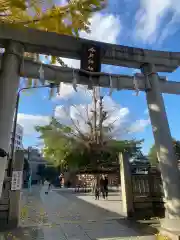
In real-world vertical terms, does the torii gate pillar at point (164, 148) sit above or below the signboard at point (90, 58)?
below

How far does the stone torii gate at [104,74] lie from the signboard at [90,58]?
0.14 metres

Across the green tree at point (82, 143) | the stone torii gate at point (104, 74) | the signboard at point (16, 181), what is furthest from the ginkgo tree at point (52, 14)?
the green tree at point (82, 143)

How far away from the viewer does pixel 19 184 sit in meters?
7.42

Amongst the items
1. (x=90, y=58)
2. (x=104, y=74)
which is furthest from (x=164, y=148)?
(x=90, y=58)

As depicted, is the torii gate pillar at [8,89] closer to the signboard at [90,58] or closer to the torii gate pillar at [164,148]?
the signboard at [90,58]

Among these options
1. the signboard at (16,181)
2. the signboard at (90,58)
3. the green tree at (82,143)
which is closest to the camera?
the signboard at (90,58)

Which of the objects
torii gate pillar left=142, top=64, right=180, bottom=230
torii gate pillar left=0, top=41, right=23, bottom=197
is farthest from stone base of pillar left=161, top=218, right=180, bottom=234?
torii gate pillar left=0, top=41, right=23, bottom=197

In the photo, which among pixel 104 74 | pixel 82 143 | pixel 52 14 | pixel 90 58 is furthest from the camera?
pixel 82 143

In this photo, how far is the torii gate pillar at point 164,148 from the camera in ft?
20.1

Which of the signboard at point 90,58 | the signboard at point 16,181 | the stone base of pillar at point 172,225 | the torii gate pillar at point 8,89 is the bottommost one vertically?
the stone base of pillar at point 172,225

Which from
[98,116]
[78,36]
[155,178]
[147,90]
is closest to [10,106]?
[78,36]

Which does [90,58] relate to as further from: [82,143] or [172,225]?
[82,143]

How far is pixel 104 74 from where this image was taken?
7242mm

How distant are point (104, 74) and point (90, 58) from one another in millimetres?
717
